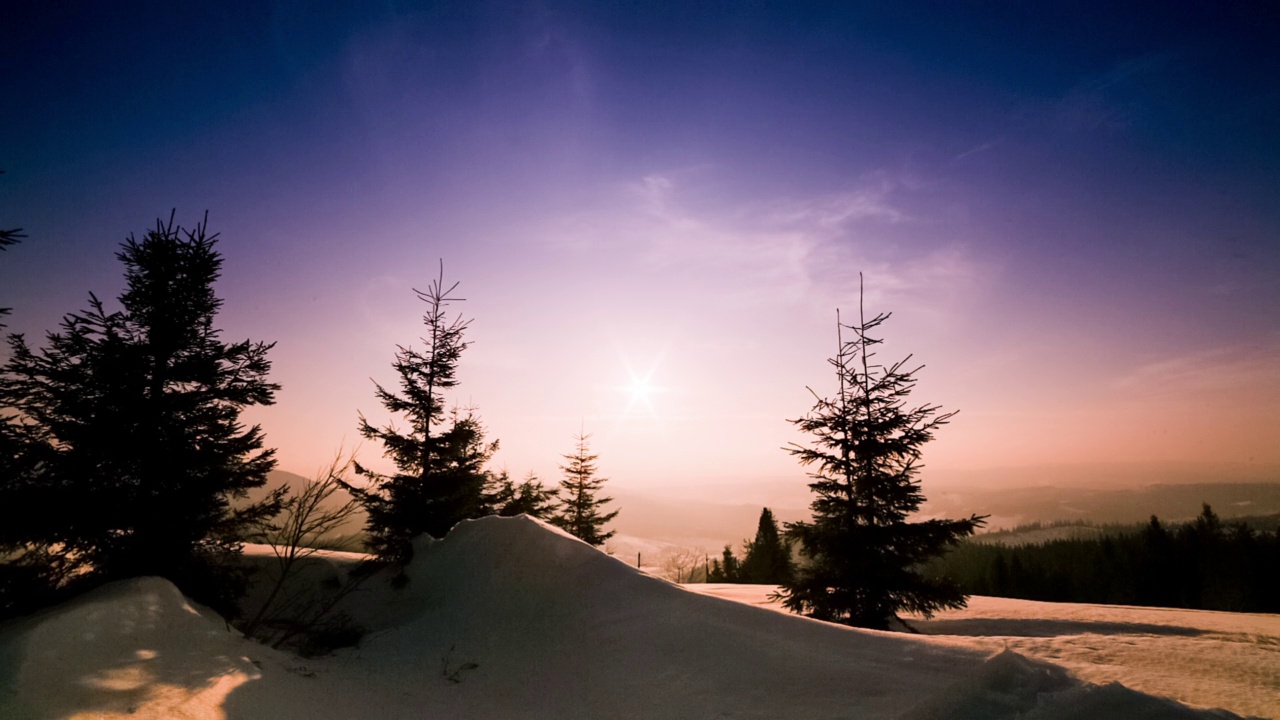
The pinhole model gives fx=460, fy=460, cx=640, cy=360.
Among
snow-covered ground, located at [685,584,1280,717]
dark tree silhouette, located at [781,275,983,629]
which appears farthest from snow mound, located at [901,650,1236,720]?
dark tree silhouette, located at [781,275,983,629]

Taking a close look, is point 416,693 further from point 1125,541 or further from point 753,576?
point 1125,541

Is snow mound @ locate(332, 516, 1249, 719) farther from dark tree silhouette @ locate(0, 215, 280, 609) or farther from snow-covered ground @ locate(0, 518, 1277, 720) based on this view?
dark tree silhouette @ locate(0, 215, 280, 609)

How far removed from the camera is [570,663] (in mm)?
6102

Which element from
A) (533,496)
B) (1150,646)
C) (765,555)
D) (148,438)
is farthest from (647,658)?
(765,555)

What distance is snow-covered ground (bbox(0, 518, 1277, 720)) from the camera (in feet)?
11.6

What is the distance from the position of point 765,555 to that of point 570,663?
105 ft

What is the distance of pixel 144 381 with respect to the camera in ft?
28.7

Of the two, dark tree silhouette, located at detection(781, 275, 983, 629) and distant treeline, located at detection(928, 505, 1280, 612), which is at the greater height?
dark tree silhouette, located at detection(781, 275, 983, 629)

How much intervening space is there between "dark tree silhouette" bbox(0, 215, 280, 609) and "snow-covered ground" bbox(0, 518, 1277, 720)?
2987 millimetres

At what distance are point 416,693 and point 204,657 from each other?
233cm

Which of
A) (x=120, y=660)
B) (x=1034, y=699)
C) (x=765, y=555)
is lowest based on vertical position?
(x=765, y=555)

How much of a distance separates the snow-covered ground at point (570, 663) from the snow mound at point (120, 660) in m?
0.02

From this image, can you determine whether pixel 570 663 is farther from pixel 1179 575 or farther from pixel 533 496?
pixel 1179 575

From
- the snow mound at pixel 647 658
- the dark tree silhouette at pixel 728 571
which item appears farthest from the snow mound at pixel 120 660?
the dark tree silhouette at pixel 728 571
